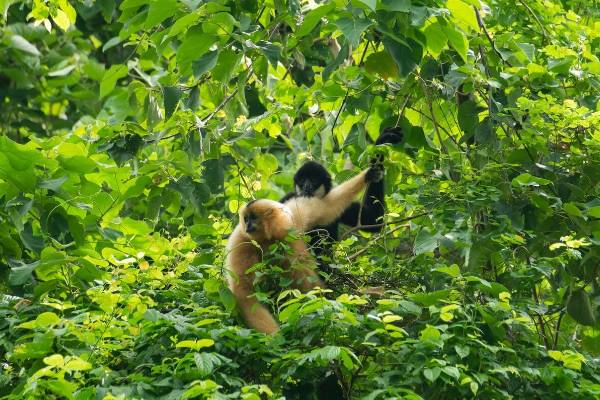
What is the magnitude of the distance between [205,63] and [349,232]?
1436 mm

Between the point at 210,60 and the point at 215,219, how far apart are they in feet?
6.01

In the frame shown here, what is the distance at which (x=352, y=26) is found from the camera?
15.7ft

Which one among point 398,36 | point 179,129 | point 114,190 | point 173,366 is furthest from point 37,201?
point 398,36

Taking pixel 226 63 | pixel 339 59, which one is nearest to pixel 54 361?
pixel 226 63

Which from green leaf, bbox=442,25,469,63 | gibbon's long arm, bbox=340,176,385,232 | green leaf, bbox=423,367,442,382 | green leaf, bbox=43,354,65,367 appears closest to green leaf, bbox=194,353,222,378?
green leaf, bbox=43,354,65,367

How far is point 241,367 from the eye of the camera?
454 centimetres

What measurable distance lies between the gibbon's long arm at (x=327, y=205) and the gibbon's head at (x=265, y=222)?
0.55 m

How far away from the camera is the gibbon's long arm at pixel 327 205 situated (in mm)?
6785

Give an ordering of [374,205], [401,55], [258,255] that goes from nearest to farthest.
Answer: [401,55] < [258,255] < [374,205]

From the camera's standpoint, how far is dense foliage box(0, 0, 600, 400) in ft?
14.3

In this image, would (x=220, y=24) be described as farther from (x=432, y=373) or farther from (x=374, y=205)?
(x=374, y=205)

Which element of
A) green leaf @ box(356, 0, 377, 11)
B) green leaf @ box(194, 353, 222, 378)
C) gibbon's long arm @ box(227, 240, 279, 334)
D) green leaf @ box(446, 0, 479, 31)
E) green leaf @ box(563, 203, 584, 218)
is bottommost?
gibbon's long arm @ box(227, 240, 279, 334)

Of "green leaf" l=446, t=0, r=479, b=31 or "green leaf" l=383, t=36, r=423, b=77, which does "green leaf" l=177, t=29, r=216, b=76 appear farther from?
"green leaf" l=446, t=0, r=479, b=31

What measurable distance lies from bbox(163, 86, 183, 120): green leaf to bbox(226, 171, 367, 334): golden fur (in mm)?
857
